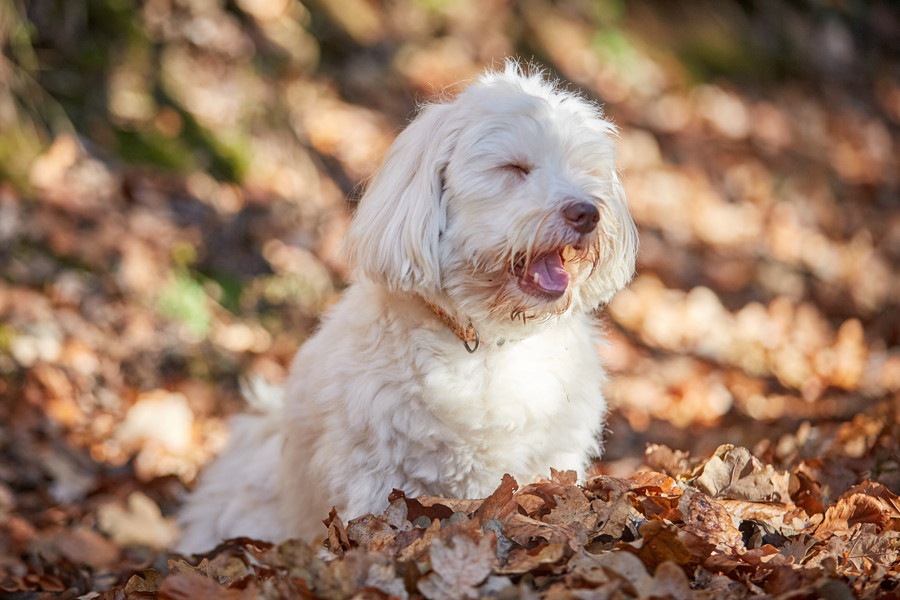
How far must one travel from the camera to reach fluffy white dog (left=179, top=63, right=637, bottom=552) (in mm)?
3098

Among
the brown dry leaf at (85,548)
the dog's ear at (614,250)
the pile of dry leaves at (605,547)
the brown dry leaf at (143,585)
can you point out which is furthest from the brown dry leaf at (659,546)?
the brown dry leaf at (85,548)

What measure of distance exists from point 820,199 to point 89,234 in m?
6.36

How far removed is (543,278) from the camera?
3.12 metres

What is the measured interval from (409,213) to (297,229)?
3.61 metres

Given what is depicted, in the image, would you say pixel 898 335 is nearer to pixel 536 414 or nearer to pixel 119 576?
pixel 536 414

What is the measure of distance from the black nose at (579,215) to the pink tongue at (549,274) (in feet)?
0.49

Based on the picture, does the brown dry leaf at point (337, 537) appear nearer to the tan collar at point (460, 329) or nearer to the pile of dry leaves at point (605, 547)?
the pile of dry leaves at point (605, 547)

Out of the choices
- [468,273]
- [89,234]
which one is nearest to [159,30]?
[89,234]

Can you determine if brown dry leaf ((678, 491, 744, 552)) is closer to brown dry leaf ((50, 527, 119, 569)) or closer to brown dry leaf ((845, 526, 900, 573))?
brown dry leaf ((845, 526, 900, 573))

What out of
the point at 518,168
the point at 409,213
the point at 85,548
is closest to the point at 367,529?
the point at 409,213

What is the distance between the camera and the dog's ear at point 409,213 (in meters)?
3.08

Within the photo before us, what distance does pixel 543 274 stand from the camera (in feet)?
10.3

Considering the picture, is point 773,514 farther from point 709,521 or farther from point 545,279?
point 545,279

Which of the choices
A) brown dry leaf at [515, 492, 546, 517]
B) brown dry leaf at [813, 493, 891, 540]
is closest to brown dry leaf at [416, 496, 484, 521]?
brown dry leaf at [515, 492, 546, 517]
